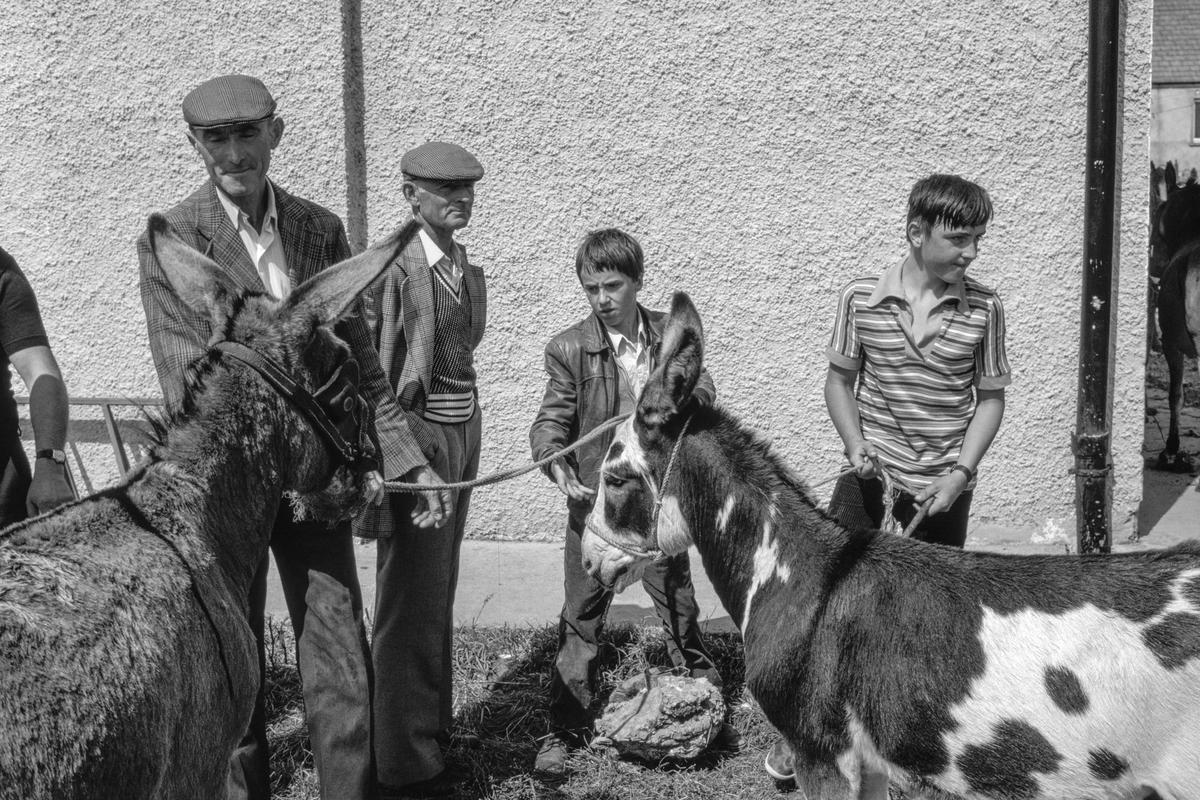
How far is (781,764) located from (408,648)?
60.6 inches

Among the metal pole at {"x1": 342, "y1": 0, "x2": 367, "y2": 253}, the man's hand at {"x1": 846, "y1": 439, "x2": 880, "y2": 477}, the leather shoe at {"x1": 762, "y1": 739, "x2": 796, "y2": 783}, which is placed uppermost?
the metal pole at {"x1": 342, "y1": 0, "x2": 367, "y2": 253}

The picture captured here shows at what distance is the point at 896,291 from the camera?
175 inches

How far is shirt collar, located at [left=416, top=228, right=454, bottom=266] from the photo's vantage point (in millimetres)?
4551

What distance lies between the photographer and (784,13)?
6.85 meters

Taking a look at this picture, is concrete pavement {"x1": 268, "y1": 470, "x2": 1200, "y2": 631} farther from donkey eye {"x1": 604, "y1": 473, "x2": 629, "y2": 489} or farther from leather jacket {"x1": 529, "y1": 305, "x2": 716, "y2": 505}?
A: donkey eye {"x1": 604, "y1": 473, "x2": 629, "y2": 489}

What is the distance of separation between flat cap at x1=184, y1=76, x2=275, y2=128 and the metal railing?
339 cm

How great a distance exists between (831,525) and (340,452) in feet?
5.27

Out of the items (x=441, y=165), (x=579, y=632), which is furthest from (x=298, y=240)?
(x=579, y=632)

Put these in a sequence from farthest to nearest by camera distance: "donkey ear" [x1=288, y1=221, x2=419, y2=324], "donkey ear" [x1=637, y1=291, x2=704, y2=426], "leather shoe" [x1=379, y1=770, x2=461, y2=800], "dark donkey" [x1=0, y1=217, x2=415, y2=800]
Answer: "leather shoe" [x1=379, y1=770, x2=461, y2=800] → "donkey ear" [x1=637, y1=291, x2=704, y2=426] → "donkey ear" [x1=288, y1=221, x2=419, y2=324] → "dark donkey" [x1=0, y1=217, x2=415, y2=800]

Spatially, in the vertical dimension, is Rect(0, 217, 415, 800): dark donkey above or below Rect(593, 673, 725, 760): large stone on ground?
above

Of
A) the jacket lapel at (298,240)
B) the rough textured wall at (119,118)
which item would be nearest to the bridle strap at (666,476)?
the jacket lapel at (298,240)

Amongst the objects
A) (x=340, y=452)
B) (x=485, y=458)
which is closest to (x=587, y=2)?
(x=485, y=458)

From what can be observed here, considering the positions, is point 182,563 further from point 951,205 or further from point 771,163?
point 771,163

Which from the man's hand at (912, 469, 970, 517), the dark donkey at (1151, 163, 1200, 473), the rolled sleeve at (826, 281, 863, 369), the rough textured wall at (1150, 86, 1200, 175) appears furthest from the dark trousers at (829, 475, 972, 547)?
the rough textured wall at (1150, 86, 1200, 175)
